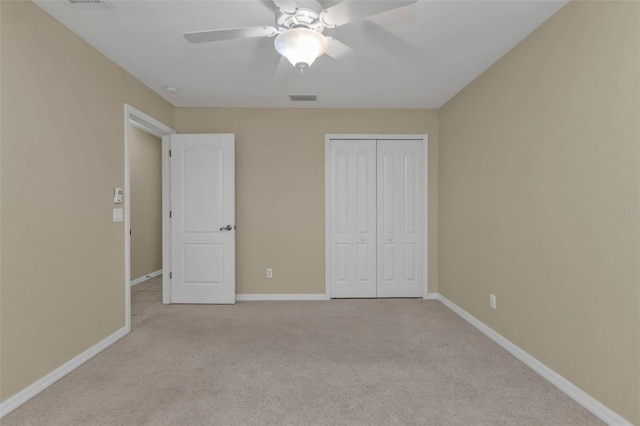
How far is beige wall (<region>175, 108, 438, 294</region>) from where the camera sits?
4.06 metres

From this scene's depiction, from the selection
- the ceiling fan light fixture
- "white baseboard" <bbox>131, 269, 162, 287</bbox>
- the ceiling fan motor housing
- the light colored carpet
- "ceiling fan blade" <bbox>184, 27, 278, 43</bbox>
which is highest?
the ceiling fan motor housing

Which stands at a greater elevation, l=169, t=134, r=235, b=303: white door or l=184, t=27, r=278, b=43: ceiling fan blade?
l=184, t=27, r=278, b=43: ceiling fan blade

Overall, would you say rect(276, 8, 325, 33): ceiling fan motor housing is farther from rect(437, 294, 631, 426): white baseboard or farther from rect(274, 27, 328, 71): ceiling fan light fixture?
rect(437, 294, 631, 426): white baseboard

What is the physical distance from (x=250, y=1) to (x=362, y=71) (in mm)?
1331

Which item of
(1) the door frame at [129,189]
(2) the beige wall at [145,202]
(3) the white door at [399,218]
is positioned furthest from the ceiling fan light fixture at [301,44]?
(2) the beige wall at [145,202]

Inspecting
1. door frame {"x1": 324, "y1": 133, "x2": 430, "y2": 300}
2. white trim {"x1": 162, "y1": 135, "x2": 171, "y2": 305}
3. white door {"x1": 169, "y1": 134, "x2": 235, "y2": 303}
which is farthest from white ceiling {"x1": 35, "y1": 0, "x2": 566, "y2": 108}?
white trim {"x1": 162, "y1": 135, "x2": 171, "y2": 305}

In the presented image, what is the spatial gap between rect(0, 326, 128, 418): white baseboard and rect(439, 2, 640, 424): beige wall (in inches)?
138

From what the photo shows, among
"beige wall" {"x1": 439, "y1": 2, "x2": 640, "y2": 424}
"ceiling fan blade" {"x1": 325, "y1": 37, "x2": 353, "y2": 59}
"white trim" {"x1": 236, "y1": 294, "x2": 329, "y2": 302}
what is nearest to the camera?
"beige wall" {"x1": 439, "y1": 2, "x2": 640, "y2": 424}

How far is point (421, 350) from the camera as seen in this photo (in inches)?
102

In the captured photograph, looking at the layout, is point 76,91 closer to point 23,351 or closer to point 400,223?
point 23,351

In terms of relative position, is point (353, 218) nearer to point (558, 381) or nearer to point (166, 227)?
point (166, 227)

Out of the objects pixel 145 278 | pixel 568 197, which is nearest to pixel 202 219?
pixel 145 278

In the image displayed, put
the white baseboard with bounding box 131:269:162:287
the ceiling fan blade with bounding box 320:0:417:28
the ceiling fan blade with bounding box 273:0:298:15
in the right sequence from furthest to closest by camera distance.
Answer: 1. the white baseboard with bounding box 131:269:162:287
2. the ceiling fan blade with bounding box 273:0:298:15
3. the ceiling fan blade with bounding box 320:0:417:28

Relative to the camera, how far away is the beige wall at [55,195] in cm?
187
